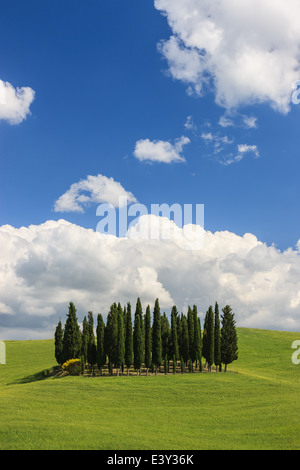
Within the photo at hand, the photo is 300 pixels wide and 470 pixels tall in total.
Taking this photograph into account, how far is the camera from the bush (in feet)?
243

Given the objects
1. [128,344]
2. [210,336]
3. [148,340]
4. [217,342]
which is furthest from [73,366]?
[217,342]

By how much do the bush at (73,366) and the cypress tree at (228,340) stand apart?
3030 centimetres

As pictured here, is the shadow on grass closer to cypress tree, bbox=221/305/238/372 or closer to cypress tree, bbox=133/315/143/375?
cypress tree, bbox=133/315/143/375

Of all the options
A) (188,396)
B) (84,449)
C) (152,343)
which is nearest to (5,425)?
(84,449)

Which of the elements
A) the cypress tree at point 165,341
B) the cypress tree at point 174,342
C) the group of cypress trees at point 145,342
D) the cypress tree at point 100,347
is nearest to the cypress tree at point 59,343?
the group of cypress trees at point 145,342

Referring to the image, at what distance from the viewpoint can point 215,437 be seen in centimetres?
3578

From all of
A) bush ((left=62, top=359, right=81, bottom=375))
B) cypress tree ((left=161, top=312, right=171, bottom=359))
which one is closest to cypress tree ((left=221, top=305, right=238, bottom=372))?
cypress tree ((left=161, top=312, right=171, bottom=359))

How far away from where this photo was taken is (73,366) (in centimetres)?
7481

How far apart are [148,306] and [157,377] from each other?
18.8 metres

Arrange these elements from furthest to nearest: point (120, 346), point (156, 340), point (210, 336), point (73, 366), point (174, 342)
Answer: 1. point (174, 342)
2. point (210, 336)
3. point (156, 340)
4. point (120, 346)
5. point (73, 366)

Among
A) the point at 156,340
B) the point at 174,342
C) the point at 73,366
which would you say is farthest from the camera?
the point at 174,342

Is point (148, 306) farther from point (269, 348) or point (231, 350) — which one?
point (269, 348)

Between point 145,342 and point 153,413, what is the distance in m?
33.5

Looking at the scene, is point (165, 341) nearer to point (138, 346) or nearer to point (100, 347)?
point (138, 346)
